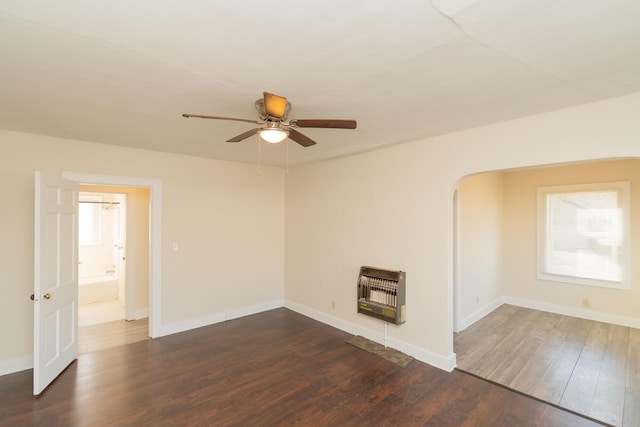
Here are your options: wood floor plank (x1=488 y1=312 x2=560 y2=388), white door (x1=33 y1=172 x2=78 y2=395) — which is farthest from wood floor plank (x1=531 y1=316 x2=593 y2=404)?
white door (x1=33 y1=172 x2=78 y2=395)

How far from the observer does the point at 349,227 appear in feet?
14.4

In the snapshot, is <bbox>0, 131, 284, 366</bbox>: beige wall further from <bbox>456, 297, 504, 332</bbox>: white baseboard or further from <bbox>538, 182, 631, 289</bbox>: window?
<bbox>538, 182, 631, 289</bbox>: window

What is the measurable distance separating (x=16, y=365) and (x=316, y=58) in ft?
14.4

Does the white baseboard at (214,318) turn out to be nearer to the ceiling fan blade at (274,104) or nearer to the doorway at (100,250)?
the doorway at (100,250)

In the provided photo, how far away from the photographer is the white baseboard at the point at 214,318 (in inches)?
165

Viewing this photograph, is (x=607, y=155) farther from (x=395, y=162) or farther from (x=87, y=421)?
(x=87, y=421)

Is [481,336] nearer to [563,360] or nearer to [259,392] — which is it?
[563,360]

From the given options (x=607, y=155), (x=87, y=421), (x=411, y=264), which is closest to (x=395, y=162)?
(x=411, y=264)

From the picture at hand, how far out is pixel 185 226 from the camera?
14.4 ft

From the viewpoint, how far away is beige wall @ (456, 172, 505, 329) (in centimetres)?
436

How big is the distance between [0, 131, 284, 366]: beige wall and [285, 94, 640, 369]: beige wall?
55 cm

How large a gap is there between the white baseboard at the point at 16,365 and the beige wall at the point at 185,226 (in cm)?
2

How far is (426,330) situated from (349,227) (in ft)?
5.60

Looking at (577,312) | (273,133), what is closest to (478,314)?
(577,312)
